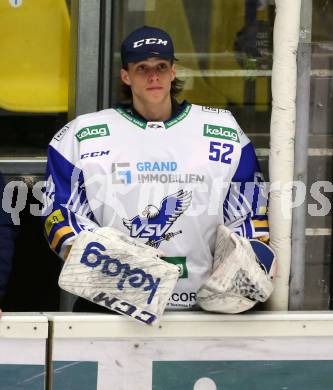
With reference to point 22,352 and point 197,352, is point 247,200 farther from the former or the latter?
point 22,352

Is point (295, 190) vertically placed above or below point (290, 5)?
below

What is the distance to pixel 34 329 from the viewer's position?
3.42 m

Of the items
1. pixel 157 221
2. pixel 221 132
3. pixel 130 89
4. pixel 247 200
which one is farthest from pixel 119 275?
pixel 130 89

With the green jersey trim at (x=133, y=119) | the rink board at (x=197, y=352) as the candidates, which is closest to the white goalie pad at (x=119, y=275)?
the rink board at (x=197, y=352)

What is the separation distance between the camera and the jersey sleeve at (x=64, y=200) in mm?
3561

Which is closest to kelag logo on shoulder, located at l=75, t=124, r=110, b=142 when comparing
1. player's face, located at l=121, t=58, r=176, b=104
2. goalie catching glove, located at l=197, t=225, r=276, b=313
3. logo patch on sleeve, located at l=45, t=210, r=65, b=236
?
player's face, located at l=121, t=58, r=176, b=104

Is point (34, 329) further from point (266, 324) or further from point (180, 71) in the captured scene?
point (180, 71)

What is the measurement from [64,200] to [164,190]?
33 centimetres

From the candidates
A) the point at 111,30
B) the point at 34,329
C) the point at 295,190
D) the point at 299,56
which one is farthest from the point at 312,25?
the point at 34,329

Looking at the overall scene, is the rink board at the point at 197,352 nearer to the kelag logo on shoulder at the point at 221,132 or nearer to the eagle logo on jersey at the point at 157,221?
the eagle logo on jersey at the point at 157,221

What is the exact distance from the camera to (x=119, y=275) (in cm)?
339

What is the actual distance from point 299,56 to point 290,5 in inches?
6.6

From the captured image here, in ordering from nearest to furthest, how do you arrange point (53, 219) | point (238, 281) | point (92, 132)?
point (238, 281) < point (53, 219) < point (92, 132)

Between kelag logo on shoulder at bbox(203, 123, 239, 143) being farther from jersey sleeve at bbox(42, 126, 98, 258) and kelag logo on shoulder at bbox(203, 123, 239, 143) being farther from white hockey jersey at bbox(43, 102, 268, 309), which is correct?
jersey sleeve at bbox(42, 126, 98, 258)
